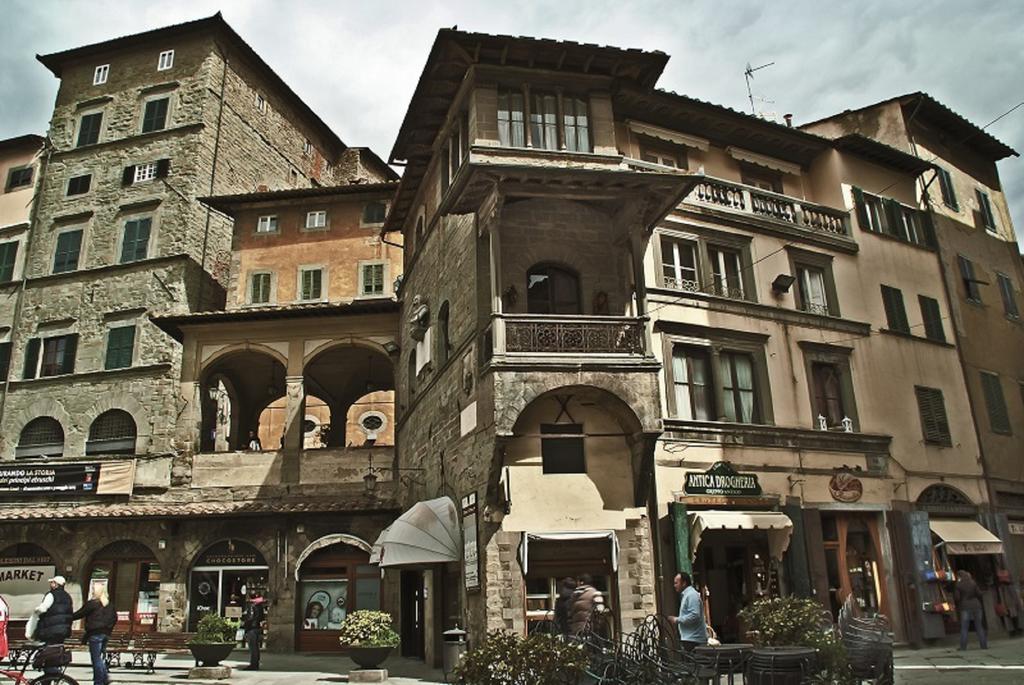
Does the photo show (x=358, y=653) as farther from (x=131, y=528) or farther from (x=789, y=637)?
(x=131, y=528)

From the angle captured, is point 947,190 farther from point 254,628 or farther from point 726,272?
point 254,628

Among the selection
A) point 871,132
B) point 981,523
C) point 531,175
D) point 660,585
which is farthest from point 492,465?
point 871,132

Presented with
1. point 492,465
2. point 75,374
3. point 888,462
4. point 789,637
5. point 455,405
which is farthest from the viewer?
point 75,374

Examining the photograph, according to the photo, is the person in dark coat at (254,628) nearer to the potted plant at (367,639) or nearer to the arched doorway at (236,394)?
the potted plant at (367,639)

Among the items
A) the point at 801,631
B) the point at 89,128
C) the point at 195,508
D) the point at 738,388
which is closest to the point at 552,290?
the point at 738,388

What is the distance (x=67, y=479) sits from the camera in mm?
26000

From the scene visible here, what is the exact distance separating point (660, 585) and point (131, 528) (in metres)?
17.0

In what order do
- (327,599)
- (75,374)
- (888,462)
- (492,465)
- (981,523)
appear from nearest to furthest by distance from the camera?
(492,465) < (888,462) < (981,523) < (327,599) < (75,374)

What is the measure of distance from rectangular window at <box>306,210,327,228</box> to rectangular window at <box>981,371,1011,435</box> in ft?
71.4

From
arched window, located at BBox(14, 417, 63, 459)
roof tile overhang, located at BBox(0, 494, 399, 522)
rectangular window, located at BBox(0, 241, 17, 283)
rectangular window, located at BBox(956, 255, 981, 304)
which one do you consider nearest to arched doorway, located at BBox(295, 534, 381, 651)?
roof tile overhang, located at BBox(0, 494, 399, 522)

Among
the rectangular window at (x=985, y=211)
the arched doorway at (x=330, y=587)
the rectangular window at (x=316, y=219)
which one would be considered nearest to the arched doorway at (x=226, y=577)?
the arched doorway at (x=330, y=587)

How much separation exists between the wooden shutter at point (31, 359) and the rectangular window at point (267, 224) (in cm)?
871

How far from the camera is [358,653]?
14.5m

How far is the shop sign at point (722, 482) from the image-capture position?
53.1 feet
